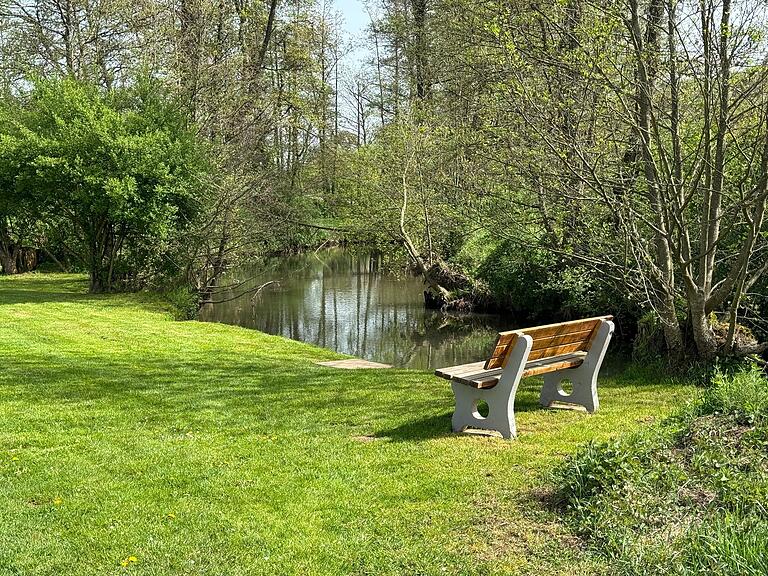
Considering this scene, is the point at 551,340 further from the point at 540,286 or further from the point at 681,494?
the point at 540,286

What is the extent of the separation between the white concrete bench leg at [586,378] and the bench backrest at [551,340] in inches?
4.2

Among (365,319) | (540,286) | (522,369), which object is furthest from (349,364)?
(365,319)

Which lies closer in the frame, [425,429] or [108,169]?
[425,429]

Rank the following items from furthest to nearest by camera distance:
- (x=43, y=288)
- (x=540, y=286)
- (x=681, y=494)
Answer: (x=43, y=288) → (x=540, y=286) → (x=681, y=494)

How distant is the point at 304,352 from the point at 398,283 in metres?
15.3

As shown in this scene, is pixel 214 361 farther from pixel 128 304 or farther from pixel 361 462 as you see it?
pixel 128 304

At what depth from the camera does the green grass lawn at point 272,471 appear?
12.9 ft

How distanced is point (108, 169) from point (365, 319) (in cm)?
834

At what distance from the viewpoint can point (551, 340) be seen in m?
6.75

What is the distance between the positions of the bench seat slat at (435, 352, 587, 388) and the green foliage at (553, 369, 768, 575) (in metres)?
1.34

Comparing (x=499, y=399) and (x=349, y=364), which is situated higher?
(x=499, y=399)

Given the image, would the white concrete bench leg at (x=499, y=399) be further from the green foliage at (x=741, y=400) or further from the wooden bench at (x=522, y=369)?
the green foliage at (x=741, y=400)

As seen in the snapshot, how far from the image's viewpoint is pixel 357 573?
12.2ft

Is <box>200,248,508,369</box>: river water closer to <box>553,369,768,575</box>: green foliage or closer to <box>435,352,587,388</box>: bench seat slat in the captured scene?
<box>435,352,587,388</box>: bench seat slat
